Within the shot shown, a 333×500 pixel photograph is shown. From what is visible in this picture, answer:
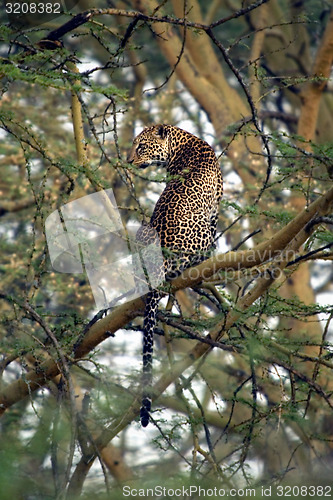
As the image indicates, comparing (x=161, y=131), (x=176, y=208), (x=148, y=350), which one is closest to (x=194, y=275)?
(x=148, y=350)

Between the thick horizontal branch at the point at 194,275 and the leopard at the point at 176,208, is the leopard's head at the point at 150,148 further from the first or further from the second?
the thick horizontal branch at the point at 194,275

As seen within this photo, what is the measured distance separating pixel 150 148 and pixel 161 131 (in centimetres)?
24

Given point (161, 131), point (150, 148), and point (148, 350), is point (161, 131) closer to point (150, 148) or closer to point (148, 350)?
point (150, 148)

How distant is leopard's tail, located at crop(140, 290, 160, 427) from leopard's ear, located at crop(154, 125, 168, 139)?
5.93ft

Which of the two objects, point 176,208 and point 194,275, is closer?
point 194,275

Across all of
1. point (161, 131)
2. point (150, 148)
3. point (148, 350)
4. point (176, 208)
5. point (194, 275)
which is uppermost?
point (161, 131)

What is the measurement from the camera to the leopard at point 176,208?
5.11 m

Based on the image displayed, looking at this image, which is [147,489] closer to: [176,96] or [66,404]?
[66,404]

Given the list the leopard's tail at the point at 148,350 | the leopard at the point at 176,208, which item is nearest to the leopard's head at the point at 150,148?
the leopard at the point at 176,208

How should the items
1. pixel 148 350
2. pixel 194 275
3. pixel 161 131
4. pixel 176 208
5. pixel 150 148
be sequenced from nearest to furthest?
pixel 194 275, pixel 148 350, pixel 176 208, pixel 150 148, pixel 161 131

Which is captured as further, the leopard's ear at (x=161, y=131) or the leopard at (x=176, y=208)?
the leopard's ear at (x=161, y=131)

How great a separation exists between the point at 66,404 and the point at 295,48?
9.33m

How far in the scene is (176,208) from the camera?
560 centimetres

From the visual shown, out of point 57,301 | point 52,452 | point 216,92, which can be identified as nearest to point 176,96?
point 216,92
